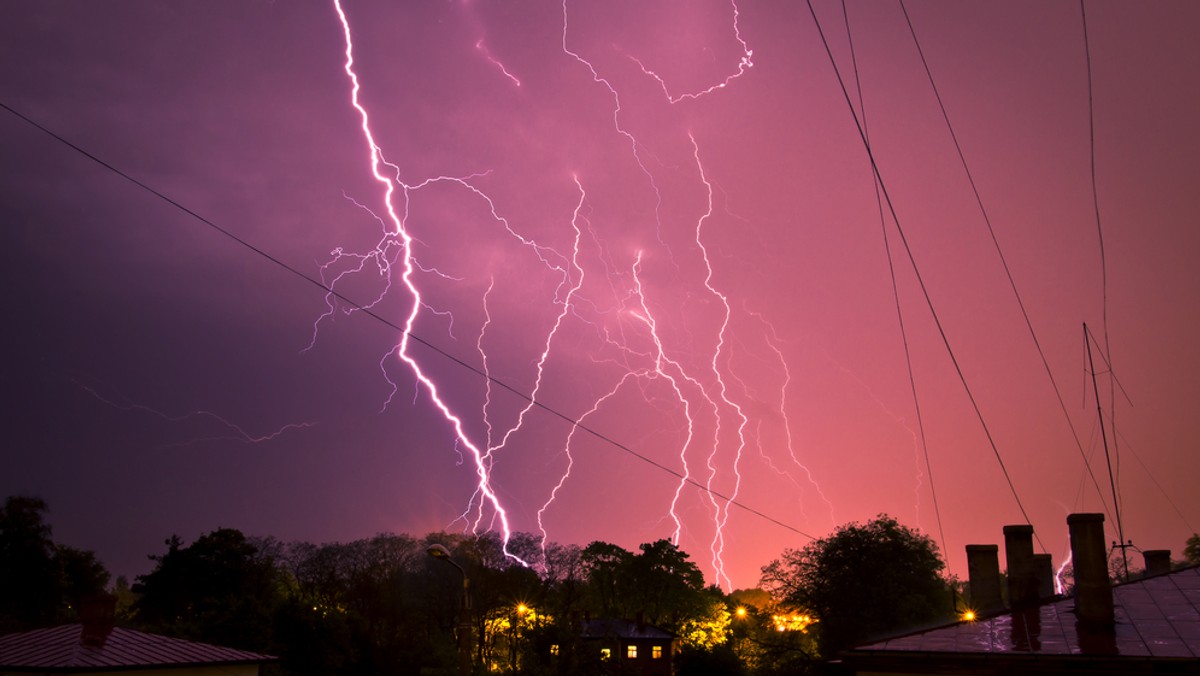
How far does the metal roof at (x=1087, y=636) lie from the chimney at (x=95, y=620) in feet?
48.9

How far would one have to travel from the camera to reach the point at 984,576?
19.1 m

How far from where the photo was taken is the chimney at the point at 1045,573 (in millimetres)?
18375

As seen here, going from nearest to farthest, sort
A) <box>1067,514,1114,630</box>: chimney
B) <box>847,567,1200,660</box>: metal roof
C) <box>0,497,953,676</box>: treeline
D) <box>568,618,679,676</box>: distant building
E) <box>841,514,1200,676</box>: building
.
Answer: <box>841,514,1200,676</box>: building
<box>847,567,1200,660</box>: metal roof
<box>1067,514,1114,630</box>: chimney
<box>0,497,953,676</box>: treeline
<box>568,618,679,676</box>: distant building

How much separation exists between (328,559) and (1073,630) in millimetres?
71315

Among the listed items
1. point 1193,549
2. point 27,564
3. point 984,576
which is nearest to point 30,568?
point 27,564

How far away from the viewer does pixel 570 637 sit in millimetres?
27141

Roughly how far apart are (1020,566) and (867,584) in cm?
2909

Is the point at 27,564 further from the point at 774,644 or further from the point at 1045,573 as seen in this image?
the point at 1045,573

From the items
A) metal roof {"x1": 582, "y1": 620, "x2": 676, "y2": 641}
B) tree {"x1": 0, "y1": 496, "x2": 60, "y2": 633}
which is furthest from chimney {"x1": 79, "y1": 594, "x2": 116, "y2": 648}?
metal roof {"x1": 582, "y1": 620, "x2": 676, "y2": 641}

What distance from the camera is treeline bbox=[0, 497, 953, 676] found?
117 ft

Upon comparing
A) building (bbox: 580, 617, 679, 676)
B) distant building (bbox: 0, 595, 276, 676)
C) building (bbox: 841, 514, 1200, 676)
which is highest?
building (bbox: 841, 514, 1200, 676)

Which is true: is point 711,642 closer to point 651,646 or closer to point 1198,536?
point 651,646

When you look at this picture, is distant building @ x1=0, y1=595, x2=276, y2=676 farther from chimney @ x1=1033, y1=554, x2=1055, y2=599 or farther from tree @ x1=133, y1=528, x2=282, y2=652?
tree @ x1=133, y1=528, x2=282, y2=652

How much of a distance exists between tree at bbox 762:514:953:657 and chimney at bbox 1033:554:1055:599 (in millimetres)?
24542
